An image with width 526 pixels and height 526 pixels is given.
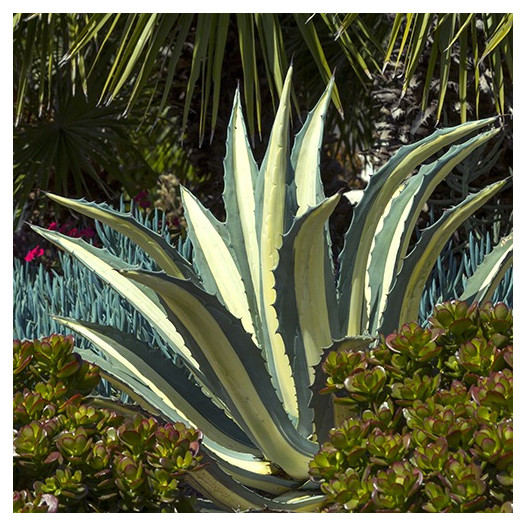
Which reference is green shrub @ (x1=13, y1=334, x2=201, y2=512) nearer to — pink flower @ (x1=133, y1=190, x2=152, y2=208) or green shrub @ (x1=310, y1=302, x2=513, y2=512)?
green shrub @ (x1=310, y1=302, x2=513, y2=512)

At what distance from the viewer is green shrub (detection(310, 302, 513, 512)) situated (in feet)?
3.85

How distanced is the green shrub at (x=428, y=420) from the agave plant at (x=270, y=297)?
86 millimetres

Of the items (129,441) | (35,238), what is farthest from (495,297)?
(35,238)

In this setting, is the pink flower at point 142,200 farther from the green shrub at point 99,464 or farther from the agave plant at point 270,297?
the green shrub at point 99,464

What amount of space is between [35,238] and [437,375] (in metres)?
3.34

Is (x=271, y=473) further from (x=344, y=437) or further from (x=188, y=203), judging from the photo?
(x=188, y=203)

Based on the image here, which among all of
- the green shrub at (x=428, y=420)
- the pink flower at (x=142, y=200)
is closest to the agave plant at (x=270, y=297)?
the green shrub at (x=428, y=420)

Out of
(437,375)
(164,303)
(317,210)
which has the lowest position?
(437,375)

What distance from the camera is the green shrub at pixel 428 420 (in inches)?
46.3

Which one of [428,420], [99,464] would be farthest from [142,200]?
[428,420]

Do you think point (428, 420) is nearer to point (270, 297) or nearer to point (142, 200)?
point (270, 297)

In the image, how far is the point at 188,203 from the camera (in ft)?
5.93

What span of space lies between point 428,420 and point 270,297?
1.69ft

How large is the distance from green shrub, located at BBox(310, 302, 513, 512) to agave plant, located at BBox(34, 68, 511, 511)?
9 centimetres
